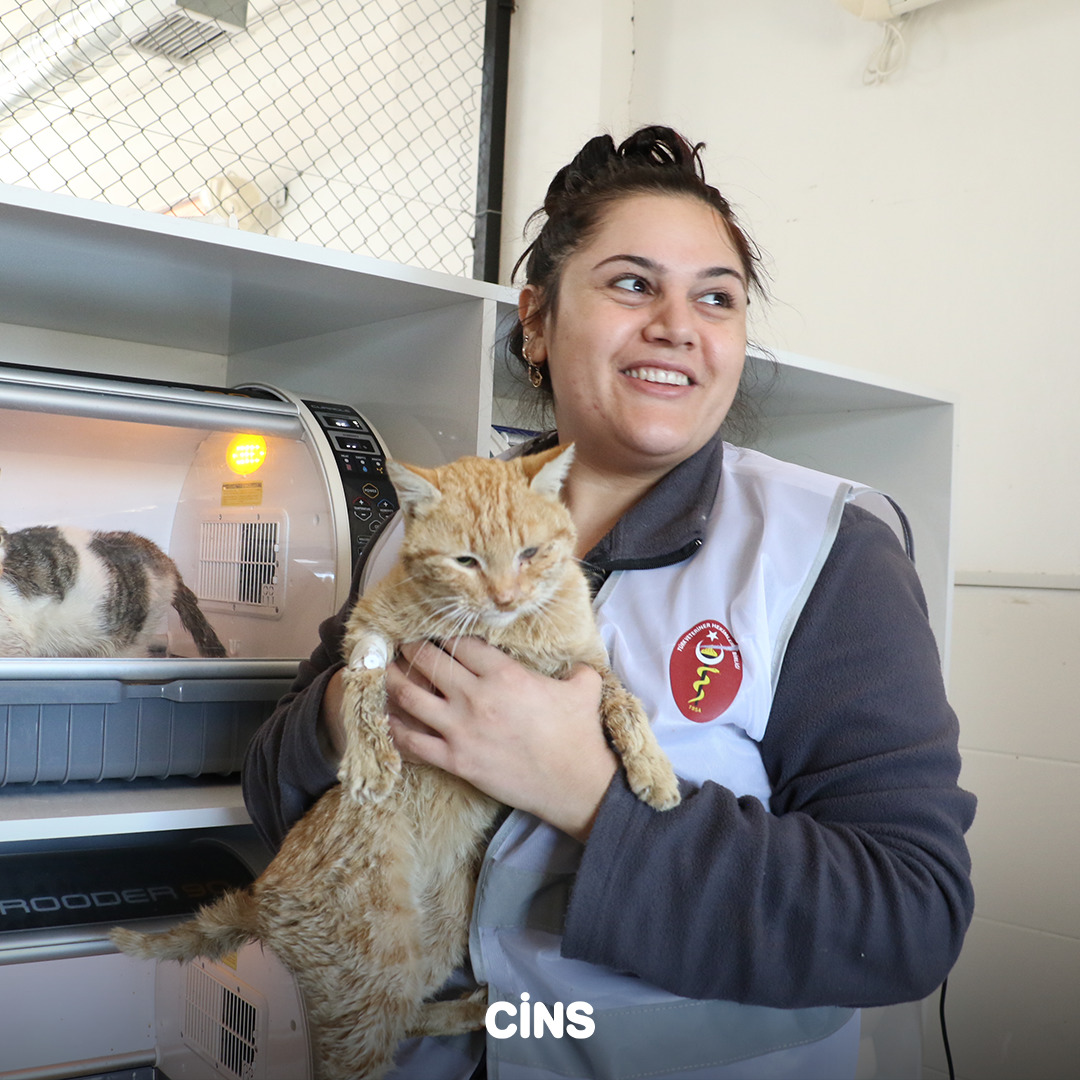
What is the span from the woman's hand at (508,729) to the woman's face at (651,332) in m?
0.30

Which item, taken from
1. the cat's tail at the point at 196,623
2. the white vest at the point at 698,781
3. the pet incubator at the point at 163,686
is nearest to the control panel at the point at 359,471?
the pet incubator at the point at 163,686

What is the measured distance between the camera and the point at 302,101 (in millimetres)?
3779

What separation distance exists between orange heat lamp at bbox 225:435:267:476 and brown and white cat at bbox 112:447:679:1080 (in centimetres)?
69

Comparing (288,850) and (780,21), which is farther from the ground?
(780,21)

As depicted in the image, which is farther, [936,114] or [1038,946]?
[936,114]

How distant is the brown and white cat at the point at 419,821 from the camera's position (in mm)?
961

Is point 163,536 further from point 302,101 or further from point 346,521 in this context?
point 302,101

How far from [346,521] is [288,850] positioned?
23.0 inches

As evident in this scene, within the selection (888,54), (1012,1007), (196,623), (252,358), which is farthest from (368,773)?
(888,54)

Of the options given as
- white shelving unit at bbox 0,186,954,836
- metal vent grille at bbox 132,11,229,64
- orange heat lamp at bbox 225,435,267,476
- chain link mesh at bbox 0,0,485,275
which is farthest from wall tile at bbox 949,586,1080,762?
metal vent grille at bbox 132,11,229,64

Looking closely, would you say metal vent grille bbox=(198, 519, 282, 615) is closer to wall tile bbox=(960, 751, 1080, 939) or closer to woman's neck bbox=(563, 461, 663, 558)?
woman's neck bbox=(563, 461, 663, 558)

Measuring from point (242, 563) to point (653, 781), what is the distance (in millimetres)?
932

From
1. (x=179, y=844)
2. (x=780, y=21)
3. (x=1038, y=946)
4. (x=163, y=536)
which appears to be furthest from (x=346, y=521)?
(x=780, y=21)

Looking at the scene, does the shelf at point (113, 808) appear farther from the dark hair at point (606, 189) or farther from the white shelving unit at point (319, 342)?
the dark hair at point (606, 189)
